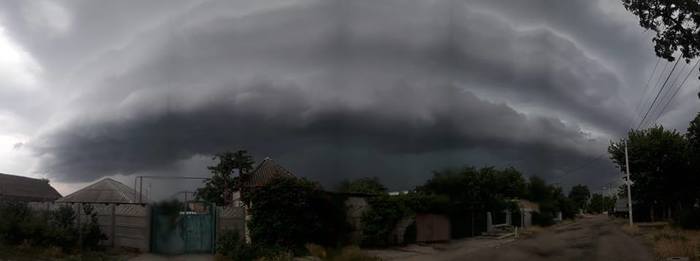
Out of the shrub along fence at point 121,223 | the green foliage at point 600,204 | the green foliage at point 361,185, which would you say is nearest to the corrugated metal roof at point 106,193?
the shrub along fence at point 121,223

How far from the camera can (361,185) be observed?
12.8 meters

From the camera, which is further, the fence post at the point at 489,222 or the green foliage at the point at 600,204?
the green foliage at the point at 600,204

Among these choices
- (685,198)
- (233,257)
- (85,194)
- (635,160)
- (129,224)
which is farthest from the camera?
(635,160)

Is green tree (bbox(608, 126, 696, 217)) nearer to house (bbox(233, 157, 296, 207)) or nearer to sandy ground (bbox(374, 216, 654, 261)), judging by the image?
sandy ground (bbox(374, 216, 654, 261))

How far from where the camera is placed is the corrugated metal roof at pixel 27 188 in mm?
50344

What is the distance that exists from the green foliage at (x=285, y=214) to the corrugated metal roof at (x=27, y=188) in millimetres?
38644

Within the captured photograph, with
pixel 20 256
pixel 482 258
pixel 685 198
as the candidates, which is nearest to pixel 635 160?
pixel 685 198

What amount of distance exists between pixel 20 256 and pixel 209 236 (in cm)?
535

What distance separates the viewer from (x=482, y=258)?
56.6 feet

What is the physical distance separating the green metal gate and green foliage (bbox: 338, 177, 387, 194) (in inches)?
202

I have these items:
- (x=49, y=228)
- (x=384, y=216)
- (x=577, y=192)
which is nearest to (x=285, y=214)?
(x=384, y=216)

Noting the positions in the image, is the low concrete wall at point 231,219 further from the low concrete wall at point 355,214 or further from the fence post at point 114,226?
the fence post at point 114,226

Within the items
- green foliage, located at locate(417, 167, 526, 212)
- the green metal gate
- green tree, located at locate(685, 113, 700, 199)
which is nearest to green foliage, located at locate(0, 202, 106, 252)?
the green metal gate

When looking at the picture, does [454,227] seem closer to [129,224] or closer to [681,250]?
[681,250]
